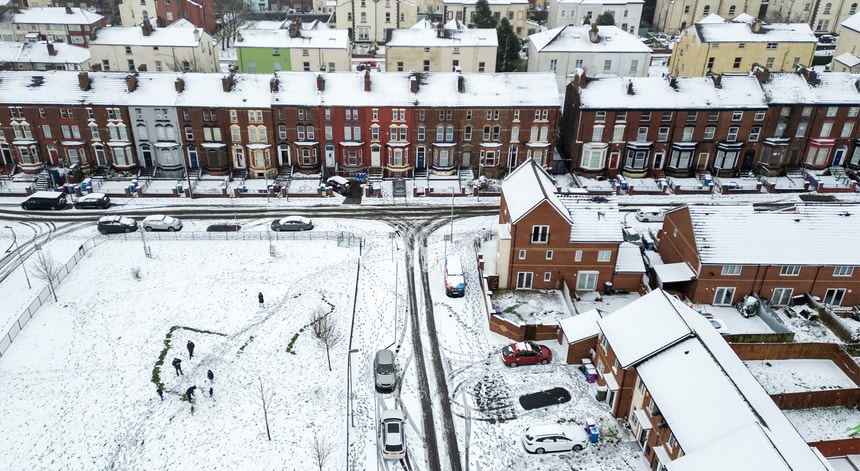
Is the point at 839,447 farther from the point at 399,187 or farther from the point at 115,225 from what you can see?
the point at 115,225

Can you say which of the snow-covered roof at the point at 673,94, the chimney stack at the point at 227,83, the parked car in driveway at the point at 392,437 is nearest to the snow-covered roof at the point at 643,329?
the parked car in driveway at the point at 392,437

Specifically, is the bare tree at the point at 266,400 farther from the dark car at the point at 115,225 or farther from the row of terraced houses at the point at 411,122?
the row of terraced houses at the point at 411,122

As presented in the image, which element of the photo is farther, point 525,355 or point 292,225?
point 292,225

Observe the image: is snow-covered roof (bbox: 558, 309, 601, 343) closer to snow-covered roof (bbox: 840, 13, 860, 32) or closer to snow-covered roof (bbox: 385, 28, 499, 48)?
snow-covered roof (bbox: 385, 28, 499, 48)

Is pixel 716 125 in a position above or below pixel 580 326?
above

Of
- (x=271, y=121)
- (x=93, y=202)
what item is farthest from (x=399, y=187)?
(x=93, y=202)

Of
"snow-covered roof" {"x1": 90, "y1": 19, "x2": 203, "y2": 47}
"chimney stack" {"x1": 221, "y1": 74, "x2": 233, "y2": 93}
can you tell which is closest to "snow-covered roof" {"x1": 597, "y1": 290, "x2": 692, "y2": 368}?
"chimney stack" {"x1": 221, "y1": 74, "x2": 233, "y2": 93}
